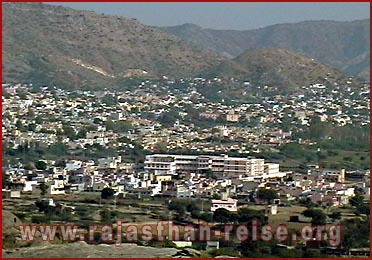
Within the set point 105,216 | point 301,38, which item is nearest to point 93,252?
point 105,216

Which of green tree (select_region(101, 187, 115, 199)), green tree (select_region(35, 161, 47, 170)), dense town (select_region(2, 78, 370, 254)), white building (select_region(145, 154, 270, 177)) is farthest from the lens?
white building (select_region(145, 154, 270, 177))

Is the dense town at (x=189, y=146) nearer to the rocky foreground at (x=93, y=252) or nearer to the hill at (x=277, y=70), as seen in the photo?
the hill at (x=277, y=70)

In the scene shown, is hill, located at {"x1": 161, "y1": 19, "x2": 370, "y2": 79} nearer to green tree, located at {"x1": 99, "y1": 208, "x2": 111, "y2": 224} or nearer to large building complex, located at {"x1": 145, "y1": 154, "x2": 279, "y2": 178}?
large building complex, located at {"x1": 145, "y1": 154, "x2": 279, "y2": 178}

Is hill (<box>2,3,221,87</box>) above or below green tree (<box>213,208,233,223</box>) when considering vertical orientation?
above

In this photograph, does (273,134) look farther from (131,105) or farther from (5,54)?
(5,54)

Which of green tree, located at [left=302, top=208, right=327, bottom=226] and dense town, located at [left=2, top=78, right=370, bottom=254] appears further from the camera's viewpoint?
dense town, located at [left=2, top=78, right=370, bottom=254]

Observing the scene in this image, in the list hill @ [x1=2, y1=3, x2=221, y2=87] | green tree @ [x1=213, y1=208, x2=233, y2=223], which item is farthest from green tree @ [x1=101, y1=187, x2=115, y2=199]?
hill @ [x1=2, y1=3, x2=221, y2=87]
